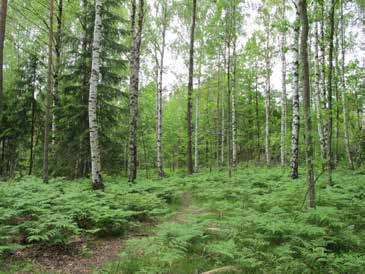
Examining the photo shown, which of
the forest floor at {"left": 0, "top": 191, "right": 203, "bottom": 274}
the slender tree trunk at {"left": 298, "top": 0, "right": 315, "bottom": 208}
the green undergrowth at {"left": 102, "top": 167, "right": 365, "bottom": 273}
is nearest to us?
the green undergrowth at {"left": 102, "top": 167, "right": 365, "bottom": 273}

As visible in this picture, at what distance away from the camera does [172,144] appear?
27875 millimetres

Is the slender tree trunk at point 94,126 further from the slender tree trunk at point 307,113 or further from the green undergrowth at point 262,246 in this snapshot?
the slender tree trunk at point 307,113

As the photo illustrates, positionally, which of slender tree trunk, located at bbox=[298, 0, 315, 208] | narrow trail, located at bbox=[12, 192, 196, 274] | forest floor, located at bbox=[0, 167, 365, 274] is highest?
slender tree trunk, located at bbox=[298, 0, 315, 208]

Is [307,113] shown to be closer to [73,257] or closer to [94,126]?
[73,257]

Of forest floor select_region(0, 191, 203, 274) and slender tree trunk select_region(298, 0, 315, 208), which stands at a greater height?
slender tree trunk select_region(298, 0, 315, 208)

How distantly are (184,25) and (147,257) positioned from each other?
15.8 m

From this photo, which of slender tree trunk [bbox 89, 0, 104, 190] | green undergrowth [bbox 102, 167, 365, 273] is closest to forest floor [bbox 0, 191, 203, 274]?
green undergrowth [bbox 102, 167, 365, 273]

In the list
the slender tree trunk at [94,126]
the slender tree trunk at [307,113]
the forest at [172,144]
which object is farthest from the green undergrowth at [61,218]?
the slender tree trunk at [307,113]

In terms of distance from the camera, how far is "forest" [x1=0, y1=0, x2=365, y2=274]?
359 cm

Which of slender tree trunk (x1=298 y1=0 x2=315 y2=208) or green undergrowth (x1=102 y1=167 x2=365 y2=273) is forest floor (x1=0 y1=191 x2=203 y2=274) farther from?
slender tree trunk (x1=298 y1=0 x2=315 y2=208)

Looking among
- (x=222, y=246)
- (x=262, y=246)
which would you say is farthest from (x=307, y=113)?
(x=222, y=246)

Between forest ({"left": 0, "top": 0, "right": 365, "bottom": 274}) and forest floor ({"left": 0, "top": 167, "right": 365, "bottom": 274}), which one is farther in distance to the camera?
forest ({"left": 0, "top": 0, "right": 365, "bottom": 274})

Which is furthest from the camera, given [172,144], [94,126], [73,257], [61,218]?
[172,144]

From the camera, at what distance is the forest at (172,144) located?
359 centimetres
